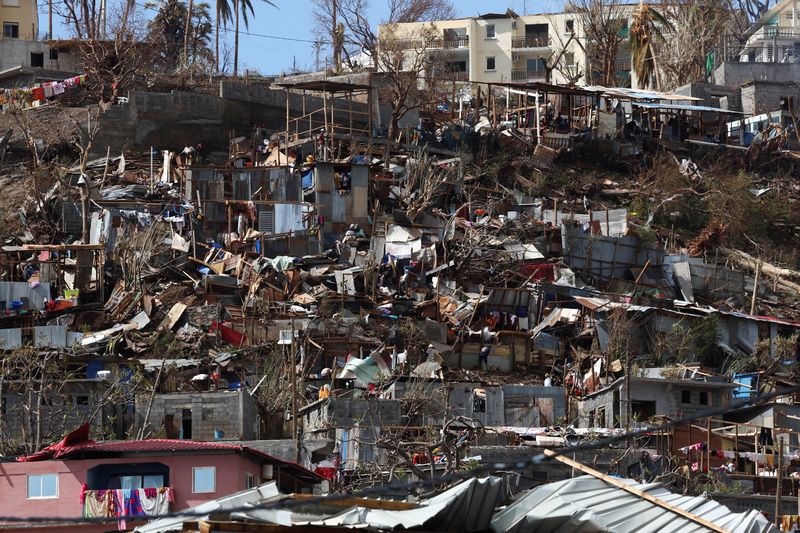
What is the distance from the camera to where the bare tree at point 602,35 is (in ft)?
184

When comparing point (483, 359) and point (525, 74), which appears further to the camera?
point (525, 74)

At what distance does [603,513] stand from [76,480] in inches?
438

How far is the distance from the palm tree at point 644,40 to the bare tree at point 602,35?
100 centimetres

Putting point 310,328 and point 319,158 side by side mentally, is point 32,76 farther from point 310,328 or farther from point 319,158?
point 310,328

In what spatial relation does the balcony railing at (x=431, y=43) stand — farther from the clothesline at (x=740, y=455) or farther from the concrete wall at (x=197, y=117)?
the clothesline at (x=740, y=455)

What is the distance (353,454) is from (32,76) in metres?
26.8

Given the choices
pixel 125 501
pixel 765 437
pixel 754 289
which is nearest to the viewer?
pixel 125 501

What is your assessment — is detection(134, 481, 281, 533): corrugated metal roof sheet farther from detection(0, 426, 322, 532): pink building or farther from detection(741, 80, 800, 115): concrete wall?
detection(741, 80, 800, 115): concrete wall

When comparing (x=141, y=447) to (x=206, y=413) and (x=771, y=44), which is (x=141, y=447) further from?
(x=771, y=44)

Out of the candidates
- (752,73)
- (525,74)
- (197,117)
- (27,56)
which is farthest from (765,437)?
(525,74)

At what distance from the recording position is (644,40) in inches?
2167

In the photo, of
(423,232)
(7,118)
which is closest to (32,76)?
(7,118)

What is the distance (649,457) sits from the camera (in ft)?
90.1

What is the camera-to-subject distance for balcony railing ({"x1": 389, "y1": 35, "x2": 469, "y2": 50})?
201ft
